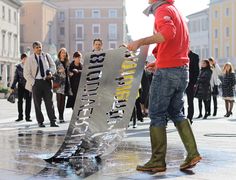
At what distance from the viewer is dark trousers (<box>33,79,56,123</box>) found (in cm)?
1137

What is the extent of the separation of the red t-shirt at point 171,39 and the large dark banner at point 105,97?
0.42m

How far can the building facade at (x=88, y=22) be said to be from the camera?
109m

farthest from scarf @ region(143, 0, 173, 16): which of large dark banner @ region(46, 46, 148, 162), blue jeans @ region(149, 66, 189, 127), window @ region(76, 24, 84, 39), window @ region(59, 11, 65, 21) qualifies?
window @ region(76, 24, 84, 39)

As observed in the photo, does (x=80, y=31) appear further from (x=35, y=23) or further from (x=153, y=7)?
(x=153, y=7)

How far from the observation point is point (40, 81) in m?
A: 11.5

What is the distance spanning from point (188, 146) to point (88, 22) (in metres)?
105

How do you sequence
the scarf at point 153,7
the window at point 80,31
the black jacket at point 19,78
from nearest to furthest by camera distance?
the scarf at point 153,7, the black jacket at point 19,78, the window at point 80,31

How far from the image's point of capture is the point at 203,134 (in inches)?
389

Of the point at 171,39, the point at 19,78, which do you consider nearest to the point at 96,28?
the point at 19,78

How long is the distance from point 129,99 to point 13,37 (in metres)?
68.5

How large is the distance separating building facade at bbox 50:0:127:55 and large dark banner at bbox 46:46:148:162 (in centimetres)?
10309

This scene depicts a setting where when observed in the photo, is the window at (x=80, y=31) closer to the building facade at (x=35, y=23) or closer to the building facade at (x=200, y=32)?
the building facade at (x=35, y=23)

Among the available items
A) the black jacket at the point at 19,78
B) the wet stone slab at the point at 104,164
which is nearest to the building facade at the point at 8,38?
the black jacket at the point at 19,78

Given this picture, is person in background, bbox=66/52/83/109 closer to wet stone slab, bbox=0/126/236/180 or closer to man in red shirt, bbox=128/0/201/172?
wet stone slab, bbox=0/126/236/180
